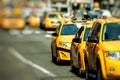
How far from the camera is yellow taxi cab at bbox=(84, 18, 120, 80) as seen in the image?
914 cm

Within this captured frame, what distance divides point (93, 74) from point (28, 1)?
804cm

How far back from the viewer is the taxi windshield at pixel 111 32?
1015cm

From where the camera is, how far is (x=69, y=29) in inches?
760

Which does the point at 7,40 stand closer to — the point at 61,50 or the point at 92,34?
the point at 92,34

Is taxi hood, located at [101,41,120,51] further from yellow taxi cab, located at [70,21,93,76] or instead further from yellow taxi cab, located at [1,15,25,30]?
yellow taxi cab, located at [1,15,25,30]

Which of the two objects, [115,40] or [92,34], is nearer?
[115,40]

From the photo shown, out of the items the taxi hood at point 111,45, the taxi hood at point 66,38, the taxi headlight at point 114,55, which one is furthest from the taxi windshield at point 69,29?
the taxi headlight at point 114,55

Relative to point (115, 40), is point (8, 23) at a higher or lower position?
higher

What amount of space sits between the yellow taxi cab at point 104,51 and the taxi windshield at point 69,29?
730 centimetres

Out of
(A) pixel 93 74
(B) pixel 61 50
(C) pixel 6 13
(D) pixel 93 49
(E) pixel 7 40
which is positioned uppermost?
(C) pixel 6 13

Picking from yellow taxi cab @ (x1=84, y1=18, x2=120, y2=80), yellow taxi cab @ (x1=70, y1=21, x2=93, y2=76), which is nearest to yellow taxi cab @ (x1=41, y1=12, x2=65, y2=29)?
yellow taxi cab @ (x1=70, y1=21, x2=93, y2=76)

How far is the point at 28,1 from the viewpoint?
3064 millimetres

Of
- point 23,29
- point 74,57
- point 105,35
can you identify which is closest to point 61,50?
point 74,57

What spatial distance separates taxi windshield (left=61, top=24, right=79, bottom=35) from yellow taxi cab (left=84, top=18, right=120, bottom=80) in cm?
730
